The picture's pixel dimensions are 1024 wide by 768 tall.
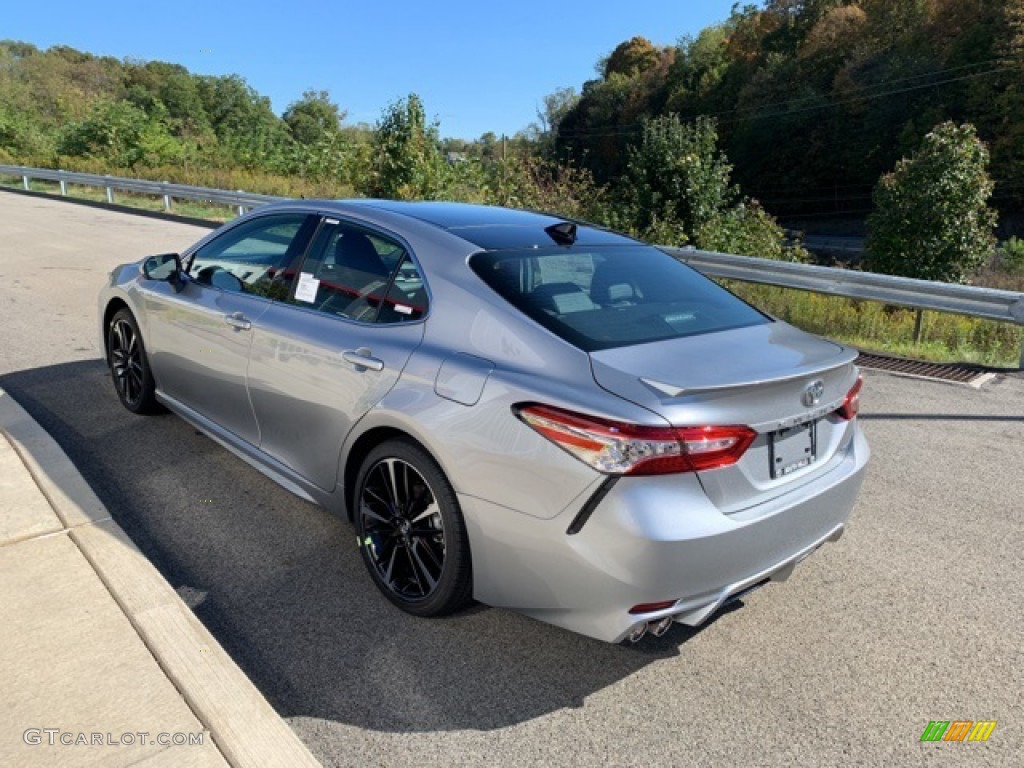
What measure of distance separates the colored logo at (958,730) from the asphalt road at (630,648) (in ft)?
0.10

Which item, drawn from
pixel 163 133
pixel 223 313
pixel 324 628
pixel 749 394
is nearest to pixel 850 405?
pixel 749 394

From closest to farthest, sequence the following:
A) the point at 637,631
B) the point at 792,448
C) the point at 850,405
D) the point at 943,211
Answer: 1. the point at 637,631
2. the point at 792,448
3. the point at 850,405
4. the point at 943,211

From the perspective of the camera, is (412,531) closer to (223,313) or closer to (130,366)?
(223,313)

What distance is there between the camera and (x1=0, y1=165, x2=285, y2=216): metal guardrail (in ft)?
57.1

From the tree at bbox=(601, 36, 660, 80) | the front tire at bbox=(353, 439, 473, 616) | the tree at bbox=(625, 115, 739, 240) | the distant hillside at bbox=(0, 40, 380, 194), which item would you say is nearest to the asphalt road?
the front tire at bbox=(353, 439, 473, 616)

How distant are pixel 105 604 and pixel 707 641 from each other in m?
2.34

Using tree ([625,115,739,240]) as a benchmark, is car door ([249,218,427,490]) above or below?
below

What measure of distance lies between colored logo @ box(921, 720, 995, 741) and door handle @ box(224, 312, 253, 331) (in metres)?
3.33

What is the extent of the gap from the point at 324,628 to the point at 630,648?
120 centimetres

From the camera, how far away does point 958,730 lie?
2.53 metres

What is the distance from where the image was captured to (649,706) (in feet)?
8.58

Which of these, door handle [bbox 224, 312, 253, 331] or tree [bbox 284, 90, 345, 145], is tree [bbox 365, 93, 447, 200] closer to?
door handle [bbox 224, 312, 253, 331]

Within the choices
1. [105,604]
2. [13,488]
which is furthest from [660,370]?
[13,488]

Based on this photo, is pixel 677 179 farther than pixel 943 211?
No
